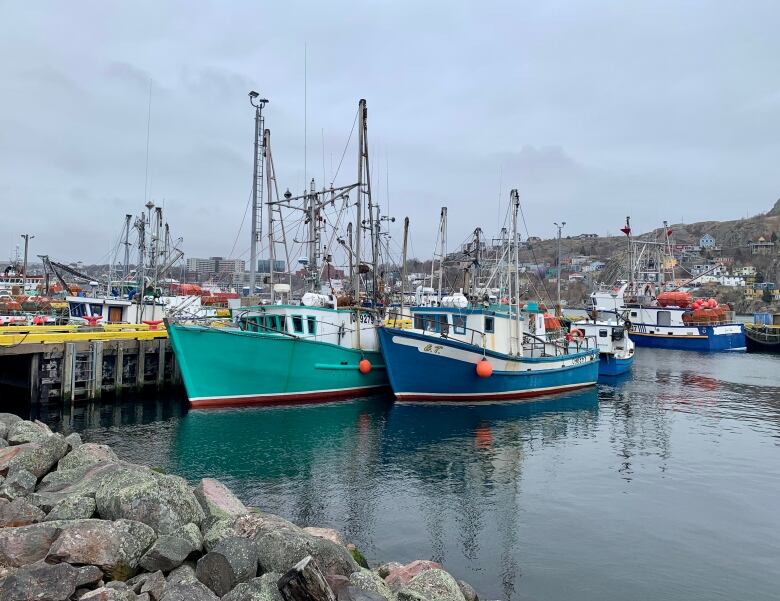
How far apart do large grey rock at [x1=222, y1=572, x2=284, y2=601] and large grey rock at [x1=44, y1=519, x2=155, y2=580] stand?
137 centimetres

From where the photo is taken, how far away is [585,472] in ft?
55.9

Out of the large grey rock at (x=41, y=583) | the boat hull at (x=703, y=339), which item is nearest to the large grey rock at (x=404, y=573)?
the large grey rock at (x=41, y=583)

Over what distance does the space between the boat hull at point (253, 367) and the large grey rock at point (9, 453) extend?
38.1 ft

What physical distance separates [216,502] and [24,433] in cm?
568

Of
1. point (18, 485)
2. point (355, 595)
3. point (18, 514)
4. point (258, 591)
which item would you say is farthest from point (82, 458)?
point (355, 595)

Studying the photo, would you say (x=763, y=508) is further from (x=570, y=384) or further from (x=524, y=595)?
(x=570, y=384)

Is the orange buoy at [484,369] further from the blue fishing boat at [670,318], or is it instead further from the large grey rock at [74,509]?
the blue fishing boat at [670,318]

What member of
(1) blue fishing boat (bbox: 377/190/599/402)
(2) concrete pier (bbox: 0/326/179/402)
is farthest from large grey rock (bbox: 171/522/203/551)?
(2) concrete pier (bbox: 0/326/179/402)

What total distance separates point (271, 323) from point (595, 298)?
4591cm

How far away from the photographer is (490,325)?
26422 millimetres

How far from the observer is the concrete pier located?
75.6 ft

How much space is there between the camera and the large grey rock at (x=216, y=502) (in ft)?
30.6

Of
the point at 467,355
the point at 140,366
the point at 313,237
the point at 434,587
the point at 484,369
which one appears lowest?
the point at 434,587

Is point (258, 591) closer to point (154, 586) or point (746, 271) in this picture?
point (154, 586)
